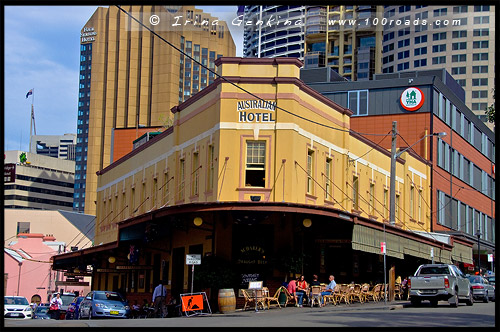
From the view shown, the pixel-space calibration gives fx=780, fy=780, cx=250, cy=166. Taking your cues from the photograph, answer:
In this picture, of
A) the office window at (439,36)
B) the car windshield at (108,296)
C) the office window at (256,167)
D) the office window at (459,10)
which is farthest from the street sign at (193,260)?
the office window at (459,10)

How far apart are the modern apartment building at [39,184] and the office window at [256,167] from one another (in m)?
142

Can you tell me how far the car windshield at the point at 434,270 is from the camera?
95.8 feet

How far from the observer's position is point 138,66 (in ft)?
519

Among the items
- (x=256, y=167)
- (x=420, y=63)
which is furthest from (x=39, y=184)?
(x=256, y=167)

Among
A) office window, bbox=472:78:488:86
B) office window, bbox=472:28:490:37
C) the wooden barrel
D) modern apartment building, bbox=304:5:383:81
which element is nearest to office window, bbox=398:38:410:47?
modern apartment building, bbox=304:5:383:81

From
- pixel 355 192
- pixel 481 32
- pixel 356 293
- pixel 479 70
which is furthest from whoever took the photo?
pixel 479 70

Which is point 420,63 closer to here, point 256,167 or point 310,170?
point 310,170

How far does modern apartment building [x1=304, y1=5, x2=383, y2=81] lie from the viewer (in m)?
149

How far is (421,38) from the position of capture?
142 meters

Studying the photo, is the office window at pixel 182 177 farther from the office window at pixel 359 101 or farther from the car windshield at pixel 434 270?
the office window at pixel 359 101

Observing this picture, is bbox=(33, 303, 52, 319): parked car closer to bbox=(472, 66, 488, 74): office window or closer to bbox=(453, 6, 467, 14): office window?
bbox=(472, 66, 488, 74): office window

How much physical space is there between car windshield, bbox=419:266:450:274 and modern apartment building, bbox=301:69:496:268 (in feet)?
58.8

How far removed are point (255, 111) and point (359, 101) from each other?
2615cm

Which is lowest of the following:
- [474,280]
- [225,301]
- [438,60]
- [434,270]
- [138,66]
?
[225,301]
